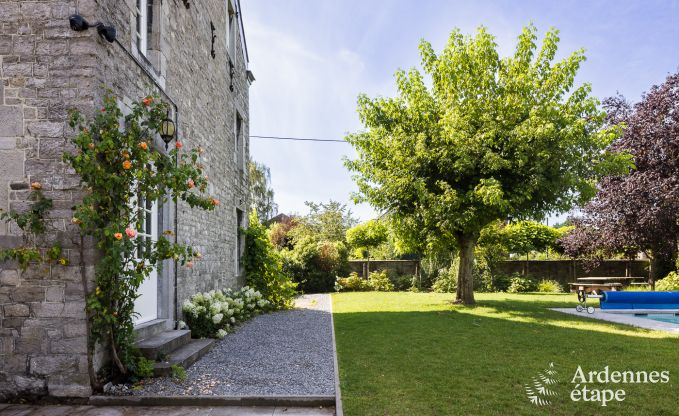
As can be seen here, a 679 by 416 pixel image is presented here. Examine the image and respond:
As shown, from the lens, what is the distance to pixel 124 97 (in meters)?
4.78

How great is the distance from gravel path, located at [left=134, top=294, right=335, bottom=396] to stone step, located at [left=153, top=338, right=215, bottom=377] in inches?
3.5

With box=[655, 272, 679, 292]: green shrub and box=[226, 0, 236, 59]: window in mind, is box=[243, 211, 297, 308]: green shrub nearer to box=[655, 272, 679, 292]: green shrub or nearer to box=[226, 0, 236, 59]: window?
box=[226, 0, 236, 59]: window

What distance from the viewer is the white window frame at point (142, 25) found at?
560cm

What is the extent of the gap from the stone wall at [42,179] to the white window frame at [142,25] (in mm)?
1439

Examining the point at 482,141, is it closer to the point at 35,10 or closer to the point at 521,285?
the point at 521,285

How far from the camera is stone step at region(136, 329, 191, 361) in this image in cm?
484

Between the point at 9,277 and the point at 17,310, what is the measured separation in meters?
0.32

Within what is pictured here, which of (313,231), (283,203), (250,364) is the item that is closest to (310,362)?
(250,364)

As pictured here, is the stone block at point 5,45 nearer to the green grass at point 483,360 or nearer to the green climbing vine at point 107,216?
the green climbing vine at point 107,216

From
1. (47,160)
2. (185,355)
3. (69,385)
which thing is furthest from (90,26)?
(185,355)

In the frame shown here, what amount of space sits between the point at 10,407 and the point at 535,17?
12171 millimetres

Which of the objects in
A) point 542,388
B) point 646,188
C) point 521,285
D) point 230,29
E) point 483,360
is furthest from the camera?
point 521,285

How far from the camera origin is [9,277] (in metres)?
4.09

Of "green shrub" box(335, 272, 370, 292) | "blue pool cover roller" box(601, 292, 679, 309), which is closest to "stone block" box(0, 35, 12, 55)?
"blue pool cover roller" box(601, 292, 679, 309)
